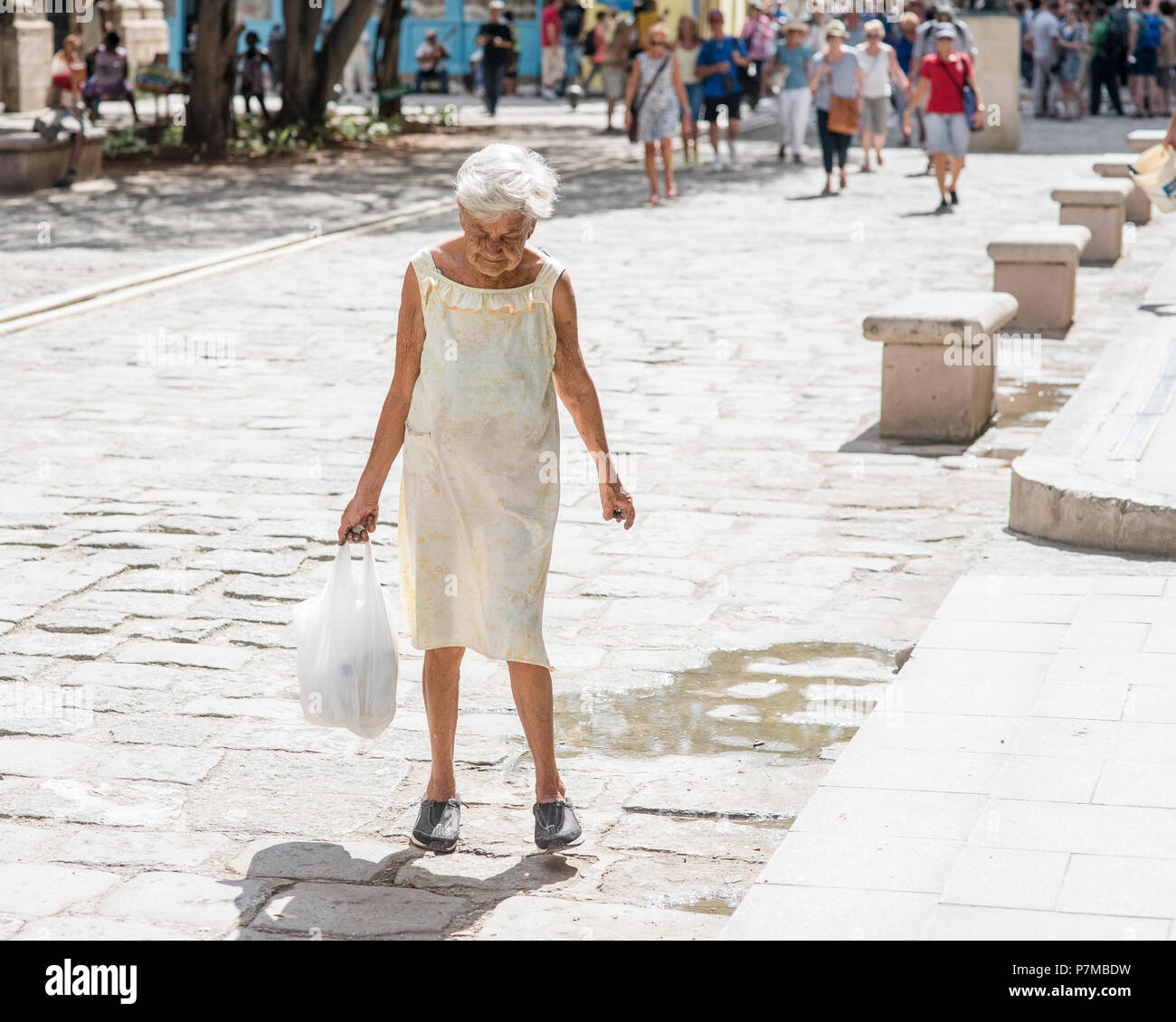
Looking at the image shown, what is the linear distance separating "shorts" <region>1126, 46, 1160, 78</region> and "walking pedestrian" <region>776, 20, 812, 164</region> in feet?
34.5

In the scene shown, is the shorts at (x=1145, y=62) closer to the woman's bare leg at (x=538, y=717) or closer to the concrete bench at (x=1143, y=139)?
the concrete bench at (x=1143, y=139)

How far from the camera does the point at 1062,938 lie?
348 cm

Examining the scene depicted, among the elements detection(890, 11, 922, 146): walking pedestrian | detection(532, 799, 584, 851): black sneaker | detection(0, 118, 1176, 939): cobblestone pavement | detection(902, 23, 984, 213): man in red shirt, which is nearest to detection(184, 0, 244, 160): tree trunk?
detection(890, 11, 922, 146): walking pedestrian

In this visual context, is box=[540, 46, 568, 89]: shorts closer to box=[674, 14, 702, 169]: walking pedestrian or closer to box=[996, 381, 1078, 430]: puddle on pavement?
box=[674, 14, 702, 169]: walking pedestrian

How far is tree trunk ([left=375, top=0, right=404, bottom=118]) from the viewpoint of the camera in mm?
28844

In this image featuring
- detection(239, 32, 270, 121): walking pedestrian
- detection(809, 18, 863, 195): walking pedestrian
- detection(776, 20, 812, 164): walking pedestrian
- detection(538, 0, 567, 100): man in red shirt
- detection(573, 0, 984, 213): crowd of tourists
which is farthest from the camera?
detection(538, 0, 567, 100): man in red shirt

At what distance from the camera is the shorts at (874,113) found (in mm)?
22266

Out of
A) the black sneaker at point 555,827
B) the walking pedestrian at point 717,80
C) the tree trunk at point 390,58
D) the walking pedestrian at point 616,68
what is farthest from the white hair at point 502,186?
the walking pedestrian at point 616,68

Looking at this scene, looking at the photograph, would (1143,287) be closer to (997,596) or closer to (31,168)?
(997,596)

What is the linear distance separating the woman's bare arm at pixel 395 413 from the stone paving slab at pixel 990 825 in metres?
1.32

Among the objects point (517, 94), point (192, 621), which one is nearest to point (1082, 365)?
point (192, 621)

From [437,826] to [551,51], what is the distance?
35375 mm

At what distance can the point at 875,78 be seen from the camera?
21875 millimetres

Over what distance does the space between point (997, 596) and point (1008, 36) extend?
813 inches
